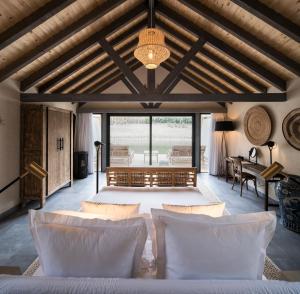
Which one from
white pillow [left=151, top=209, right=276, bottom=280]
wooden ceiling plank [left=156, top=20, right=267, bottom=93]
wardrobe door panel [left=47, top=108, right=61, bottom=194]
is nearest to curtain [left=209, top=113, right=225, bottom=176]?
wooden ceiling plank [left=156, top=20, right=267, bottom=93]

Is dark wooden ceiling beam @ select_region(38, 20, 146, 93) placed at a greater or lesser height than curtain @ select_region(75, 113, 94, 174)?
greater

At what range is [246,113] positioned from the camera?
6102 millimetres

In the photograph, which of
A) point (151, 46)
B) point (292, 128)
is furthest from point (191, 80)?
point (151, 46)

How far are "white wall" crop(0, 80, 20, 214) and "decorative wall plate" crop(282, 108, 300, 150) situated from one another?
505 centimetres

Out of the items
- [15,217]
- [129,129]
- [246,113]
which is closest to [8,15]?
[15,217]

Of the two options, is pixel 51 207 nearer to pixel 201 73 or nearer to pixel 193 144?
pixel 201 73

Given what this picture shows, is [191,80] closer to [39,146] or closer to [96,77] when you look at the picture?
[96,77]

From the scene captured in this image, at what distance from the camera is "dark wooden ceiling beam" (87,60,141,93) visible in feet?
21.6

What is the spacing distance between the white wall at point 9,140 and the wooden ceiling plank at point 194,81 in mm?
4086

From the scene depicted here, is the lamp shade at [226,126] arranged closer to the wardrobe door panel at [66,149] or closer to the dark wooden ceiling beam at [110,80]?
the dark wooden ceiling beam at [110,80]

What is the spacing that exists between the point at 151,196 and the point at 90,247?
212cm

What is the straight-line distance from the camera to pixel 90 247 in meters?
1.26

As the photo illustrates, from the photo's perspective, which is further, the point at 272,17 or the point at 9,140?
the point at 9,140

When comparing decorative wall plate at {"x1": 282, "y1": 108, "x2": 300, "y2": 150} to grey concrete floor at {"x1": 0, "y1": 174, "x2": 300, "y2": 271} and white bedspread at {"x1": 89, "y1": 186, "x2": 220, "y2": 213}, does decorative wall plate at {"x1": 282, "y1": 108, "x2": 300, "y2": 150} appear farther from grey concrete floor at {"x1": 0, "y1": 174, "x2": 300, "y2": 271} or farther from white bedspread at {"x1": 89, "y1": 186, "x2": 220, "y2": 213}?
white bedspread at {"x1": 89, "y1": 186, "x2": 220, "y2": 213}
